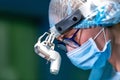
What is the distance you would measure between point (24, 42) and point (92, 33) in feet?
7.14

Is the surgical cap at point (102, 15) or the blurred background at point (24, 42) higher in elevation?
the blurred background at point (24, 42)

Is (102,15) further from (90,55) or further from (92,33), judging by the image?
(90,55)

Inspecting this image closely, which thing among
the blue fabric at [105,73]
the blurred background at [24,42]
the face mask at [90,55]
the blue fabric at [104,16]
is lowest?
the blue fabric at [105,73]

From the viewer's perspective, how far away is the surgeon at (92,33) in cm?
195

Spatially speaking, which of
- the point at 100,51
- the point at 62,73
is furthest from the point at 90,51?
the point at 62,73

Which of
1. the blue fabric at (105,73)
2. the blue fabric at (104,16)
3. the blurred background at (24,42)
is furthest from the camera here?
the blurred background at (24,42)

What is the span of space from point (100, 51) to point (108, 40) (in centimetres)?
6

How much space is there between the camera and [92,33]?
199 cm

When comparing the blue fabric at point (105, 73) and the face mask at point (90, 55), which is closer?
the face mask at point (90, 55)

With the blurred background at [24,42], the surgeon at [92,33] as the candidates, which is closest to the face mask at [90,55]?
the surgeon at [92,33]

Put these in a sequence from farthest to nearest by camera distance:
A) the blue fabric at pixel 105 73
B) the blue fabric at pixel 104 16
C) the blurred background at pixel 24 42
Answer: the blurred background at pixel 24 42, the blue fabric at pixel 105 73, the blue fabric at pixel 104 16

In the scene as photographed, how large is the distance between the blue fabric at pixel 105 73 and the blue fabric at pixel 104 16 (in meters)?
0.29

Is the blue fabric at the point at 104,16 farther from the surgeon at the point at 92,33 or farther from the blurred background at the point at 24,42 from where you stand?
the blurred background at the point at 24,42

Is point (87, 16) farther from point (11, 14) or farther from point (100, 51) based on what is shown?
point (11, 14)
